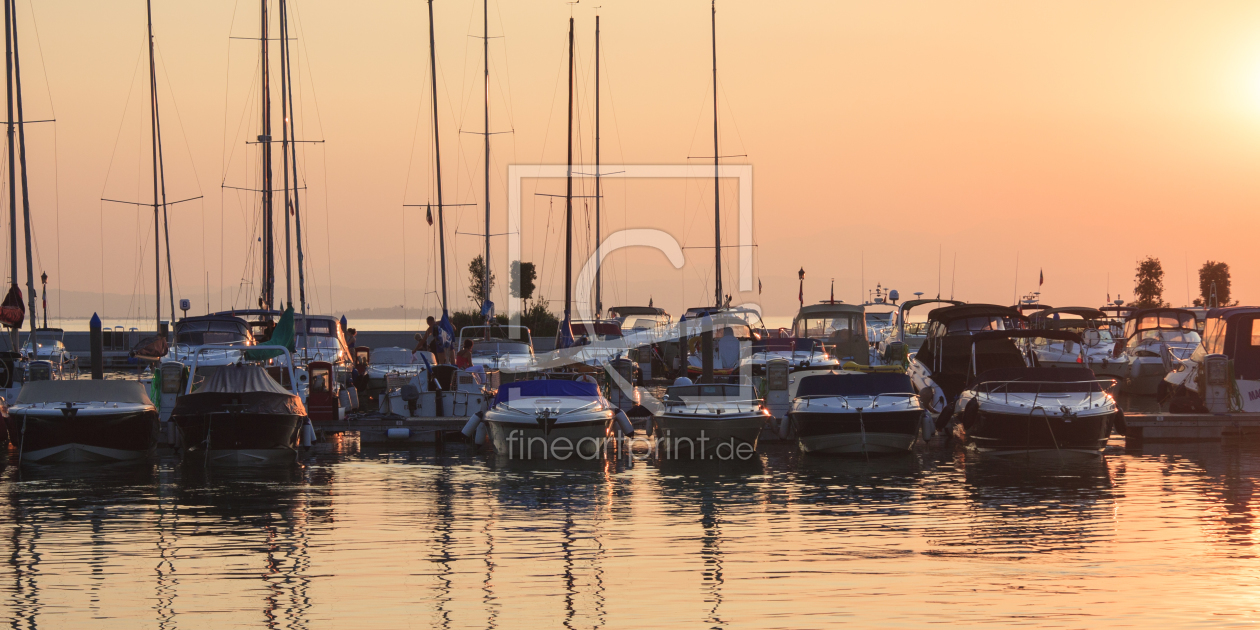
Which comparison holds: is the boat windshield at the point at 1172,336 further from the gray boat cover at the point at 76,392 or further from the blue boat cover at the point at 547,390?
the gray boat cover at the point at 76,392

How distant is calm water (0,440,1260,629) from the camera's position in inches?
477

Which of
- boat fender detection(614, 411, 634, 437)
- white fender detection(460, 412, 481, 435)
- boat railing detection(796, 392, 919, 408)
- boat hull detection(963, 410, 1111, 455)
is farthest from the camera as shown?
white fender detection(460, 412, 481, 435)

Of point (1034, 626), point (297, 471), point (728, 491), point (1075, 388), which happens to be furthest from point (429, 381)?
point (1034, 626)

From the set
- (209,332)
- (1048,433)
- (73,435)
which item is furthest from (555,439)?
(209,332)

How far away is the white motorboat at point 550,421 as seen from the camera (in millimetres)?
24125

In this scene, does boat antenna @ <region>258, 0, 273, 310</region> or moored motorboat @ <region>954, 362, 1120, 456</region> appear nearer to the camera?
moored motorboat @ <region>954, 362, 1120, 456</region>

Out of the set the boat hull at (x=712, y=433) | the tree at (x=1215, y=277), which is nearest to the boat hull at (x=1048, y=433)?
the boat hull at (x=712, y=433)

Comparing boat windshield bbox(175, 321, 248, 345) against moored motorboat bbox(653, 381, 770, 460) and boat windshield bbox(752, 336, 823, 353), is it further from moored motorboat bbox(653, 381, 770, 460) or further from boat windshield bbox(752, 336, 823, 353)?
boat windshield bbox(752, 336, 823, 353)

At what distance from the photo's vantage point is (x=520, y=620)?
11773 mm

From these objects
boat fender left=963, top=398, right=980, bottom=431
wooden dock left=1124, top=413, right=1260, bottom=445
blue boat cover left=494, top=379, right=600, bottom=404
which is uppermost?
blue boat cover left=494, top=379, right=600, bottom=404

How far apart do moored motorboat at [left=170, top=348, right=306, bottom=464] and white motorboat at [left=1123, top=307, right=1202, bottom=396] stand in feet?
78.0

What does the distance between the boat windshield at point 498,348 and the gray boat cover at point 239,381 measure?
36.5 feet

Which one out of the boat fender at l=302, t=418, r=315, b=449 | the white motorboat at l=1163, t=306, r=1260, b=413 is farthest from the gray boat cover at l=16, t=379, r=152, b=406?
the white motorboat at l=1163, t=306, r=1260, b=413

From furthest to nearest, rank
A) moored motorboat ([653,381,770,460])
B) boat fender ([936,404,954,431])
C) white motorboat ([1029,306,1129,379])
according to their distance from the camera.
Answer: white motorboat ([1029,306,1129,379]) < boat fender ([936,404,954,431]) < moored motorboat ([653,381,770,460])
